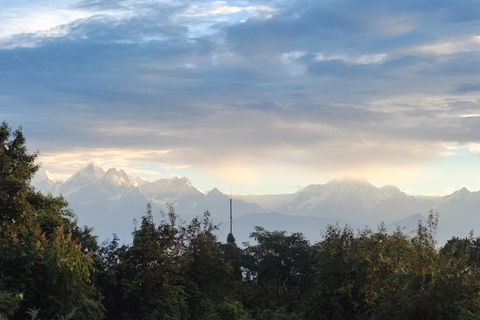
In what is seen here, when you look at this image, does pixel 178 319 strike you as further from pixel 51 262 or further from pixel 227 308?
pixel 51 262

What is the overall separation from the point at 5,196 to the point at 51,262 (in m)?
3.47

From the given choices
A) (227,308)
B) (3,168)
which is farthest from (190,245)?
(3,168)

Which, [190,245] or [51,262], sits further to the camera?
[190,245]

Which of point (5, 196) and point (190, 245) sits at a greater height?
point (5, 196)

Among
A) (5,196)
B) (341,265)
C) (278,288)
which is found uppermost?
(5,196)

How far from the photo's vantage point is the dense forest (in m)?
17.5

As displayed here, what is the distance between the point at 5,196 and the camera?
65.0ft

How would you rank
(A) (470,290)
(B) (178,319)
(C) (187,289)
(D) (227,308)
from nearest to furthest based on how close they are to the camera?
1. (A) (470,290)
2. (B) (178,319)
3. (D) (227,308)
4. (C) (187,289)

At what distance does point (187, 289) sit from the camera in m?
29.8

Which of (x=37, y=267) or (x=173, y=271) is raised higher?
(x=37, y=267)

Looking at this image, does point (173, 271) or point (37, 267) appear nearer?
point (37, 267)

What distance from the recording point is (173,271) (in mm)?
28203

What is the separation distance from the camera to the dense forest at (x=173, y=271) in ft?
57.3

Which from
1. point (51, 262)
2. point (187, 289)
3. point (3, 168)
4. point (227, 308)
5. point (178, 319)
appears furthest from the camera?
point (187, 289)
